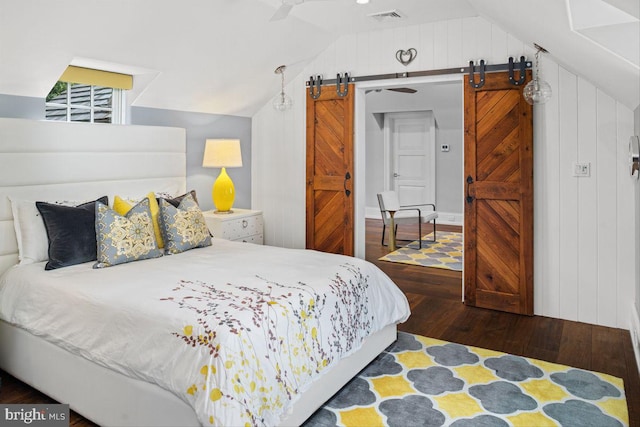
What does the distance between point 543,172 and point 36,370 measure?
375cm

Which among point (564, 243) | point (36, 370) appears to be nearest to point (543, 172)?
point (564, 243)

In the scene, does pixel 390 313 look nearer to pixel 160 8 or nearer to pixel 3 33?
pixel 160 8

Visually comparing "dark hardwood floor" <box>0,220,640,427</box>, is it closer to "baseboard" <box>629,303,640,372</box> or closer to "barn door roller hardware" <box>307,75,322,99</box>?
"baseboard" <box>629,303,640,372</box>

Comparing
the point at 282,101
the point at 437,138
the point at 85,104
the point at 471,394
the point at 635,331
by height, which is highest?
the point at 437,138

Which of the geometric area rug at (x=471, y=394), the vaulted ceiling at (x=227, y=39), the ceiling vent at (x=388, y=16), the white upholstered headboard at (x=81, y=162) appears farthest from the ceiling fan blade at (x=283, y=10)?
the geometric area rug at (x=471, y=394)

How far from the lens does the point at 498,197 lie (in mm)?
4027

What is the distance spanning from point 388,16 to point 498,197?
1809 millimetres

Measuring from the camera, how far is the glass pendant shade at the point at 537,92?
11.7 feet

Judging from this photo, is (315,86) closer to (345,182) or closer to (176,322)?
(345,182)

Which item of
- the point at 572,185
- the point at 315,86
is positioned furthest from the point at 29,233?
the point at 572,185

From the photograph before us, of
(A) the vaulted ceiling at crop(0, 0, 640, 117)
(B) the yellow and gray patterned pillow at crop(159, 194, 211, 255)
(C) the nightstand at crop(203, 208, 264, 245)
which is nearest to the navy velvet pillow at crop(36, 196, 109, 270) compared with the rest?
(B) the yellow and gray patterned pillow at crop(159, 194, 211, 255)

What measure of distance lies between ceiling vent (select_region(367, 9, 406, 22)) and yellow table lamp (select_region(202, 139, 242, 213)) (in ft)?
5.66

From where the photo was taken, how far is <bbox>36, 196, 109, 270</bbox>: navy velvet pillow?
2.92 metres

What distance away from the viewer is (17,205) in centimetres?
311
